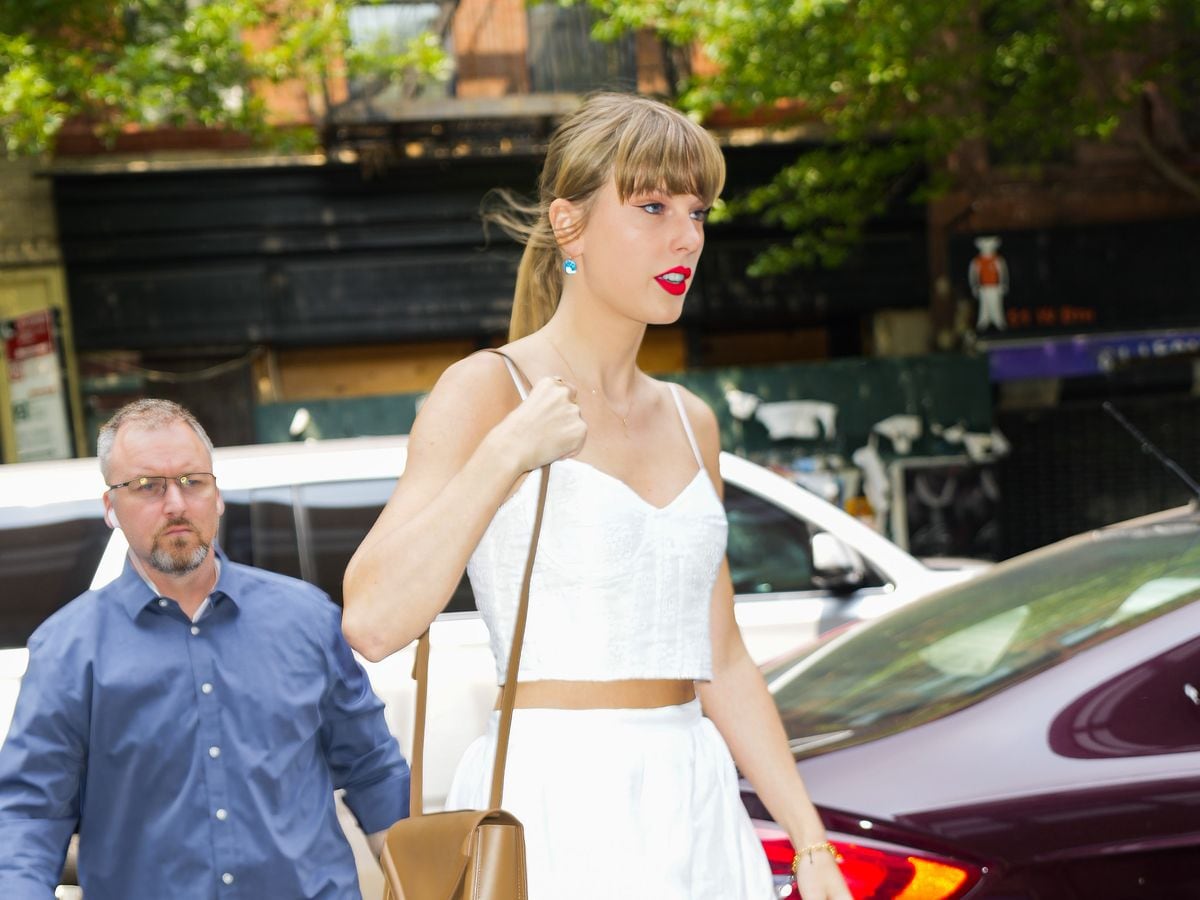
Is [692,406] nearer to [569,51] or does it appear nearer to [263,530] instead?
[263,530]

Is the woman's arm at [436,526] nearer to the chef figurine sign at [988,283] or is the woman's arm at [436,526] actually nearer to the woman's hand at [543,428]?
the woman's hand at [543,428]

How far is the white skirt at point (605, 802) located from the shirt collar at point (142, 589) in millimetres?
962

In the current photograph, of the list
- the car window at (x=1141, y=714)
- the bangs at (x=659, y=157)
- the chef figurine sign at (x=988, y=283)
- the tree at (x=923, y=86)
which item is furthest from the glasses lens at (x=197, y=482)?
the chef figurine sign at (x=988, y=283)

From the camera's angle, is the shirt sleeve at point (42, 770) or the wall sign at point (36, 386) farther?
the wall sign at point (36, 386)

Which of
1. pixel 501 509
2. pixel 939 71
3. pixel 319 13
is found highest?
pixel 319 13

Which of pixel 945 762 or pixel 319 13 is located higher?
pixel 319 13

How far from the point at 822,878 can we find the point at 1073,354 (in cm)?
1211

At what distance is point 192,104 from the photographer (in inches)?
440

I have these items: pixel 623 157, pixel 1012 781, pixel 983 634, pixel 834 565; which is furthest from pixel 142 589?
pixel 834 565

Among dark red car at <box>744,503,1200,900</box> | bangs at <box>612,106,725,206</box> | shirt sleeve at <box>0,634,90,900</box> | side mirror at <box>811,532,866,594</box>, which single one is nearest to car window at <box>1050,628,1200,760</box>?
dark red car at <box>744,503,1200,900</box>

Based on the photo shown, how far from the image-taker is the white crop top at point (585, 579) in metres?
2.06

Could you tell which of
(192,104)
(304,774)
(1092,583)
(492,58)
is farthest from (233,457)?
(492,58)

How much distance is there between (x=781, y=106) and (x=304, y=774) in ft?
38.7

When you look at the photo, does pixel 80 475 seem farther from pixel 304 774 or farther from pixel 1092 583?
pixel 1092 583
